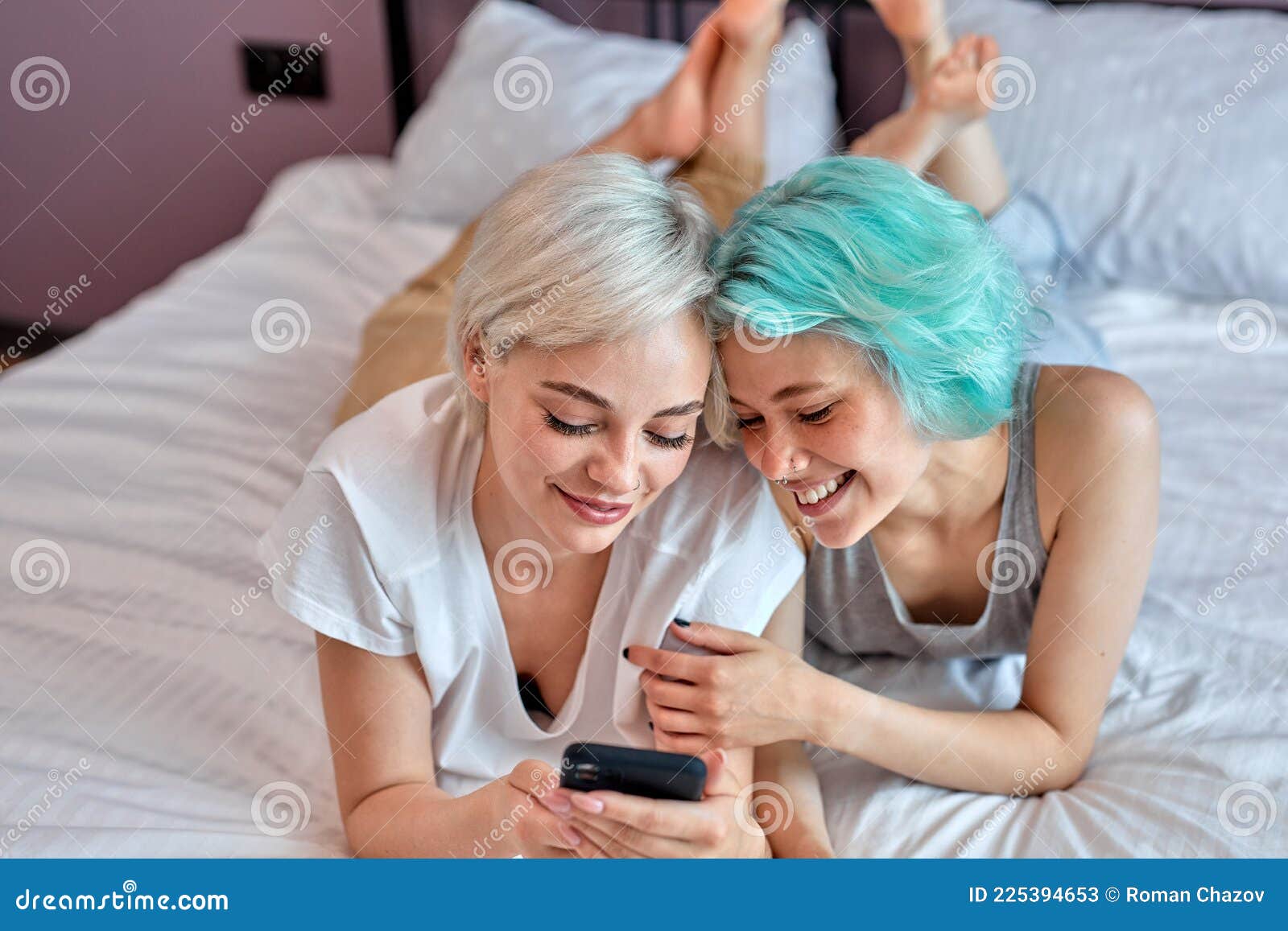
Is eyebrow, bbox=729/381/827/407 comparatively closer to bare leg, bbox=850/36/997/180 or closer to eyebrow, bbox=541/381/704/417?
eyebrow, bbox=541/381/704/417

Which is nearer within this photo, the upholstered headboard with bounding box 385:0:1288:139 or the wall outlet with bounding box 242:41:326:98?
the upholstered headboard with bounding box 385:0:1288:139

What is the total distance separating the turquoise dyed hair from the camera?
1.03 meters

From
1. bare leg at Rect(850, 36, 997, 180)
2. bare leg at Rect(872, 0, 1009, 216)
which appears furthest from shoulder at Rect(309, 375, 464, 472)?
bare leg at Rect(872, 0, 1009, 216)

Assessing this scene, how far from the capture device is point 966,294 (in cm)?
109

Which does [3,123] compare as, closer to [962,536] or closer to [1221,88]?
[962,536]

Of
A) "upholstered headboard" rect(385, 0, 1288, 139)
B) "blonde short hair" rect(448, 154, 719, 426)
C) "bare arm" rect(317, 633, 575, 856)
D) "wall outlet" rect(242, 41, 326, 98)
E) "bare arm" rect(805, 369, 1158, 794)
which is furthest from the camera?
"wall outlet" rect(242, 41, 326, 98)

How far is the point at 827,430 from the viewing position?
1096 millimetres

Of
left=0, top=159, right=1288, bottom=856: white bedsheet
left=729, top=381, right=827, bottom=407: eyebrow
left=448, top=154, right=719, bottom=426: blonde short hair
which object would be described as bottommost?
left=0, top=159, right=1288, bottom=856: white bedsheet

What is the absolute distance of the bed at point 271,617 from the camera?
1161 mm

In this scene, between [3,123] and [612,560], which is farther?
[3,123]

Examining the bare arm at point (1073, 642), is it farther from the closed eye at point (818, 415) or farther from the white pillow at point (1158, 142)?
the white pillow at point (1158, 142)

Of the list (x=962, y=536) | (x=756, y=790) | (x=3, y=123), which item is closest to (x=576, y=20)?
(x=3, y=123)

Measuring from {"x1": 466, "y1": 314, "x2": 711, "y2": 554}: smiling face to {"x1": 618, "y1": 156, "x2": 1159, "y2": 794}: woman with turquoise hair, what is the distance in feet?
0.21

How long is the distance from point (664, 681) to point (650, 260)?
423 mm
